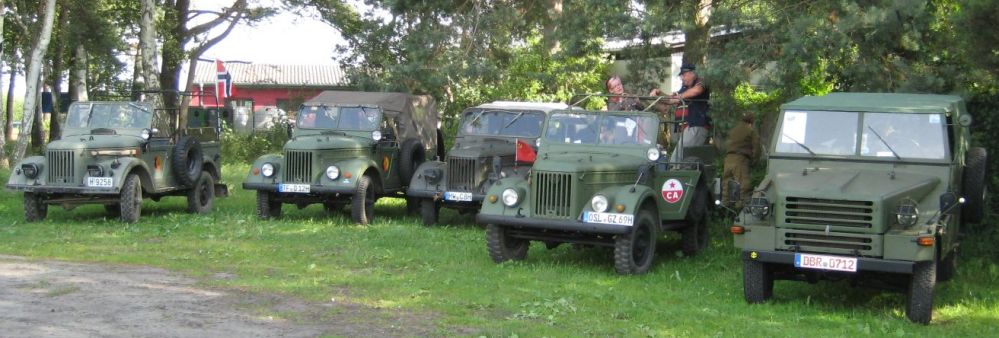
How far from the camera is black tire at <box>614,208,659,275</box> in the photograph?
10.7m

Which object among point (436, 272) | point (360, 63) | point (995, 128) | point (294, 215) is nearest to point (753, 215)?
point (436, 272)

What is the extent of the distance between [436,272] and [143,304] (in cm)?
295

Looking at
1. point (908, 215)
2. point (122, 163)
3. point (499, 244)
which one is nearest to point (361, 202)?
point (122, 163)

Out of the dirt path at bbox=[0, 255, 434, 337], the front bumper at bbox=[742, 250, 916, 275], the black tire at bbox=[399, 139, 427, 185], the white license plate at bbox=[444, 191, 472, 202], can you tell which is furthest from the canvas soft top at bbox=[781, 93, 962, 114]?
the black tire at bbox=[399, 139, 427, 185]

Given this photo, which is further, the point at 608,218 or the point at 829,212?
the point at 608,218

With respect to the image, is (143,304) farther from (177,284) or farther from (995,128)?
(995,128)

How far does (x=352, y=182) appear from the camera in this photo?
48.8 feet

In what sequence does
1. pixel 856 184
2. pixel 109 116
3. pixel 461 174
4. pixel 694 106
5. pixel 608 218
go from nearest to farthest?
pixel 856 184, pixel 608 218, pixel 694 106, pixel 461 174, pixel 109 116

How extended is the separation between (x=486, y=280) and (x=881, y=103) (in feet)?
12.6

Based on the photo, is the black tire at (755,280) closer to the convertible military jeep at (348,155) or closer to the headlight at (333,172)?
the convertible military jeep at (348,155)

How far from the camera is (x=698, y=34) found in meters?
13.7

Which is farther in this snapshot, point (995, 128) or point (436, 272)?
point (995, 128)

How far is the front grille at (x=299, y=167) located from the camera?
1499 centimetres

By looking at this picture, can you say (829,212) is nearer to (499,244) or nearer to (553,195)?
(553,195)
